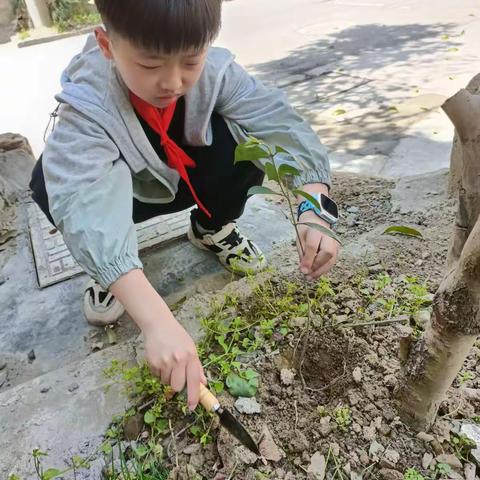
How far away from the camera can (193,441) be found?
1236mm

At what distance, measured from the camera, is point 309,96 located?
4.03 m

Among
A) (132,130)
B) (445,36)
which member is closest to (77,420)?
(132,130)

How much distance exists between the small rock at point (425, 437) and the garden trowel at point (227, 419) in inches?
15.4

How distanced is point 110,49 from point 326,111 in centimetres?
265

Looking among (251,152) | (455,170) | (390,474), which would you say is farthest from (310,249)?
(455,170)

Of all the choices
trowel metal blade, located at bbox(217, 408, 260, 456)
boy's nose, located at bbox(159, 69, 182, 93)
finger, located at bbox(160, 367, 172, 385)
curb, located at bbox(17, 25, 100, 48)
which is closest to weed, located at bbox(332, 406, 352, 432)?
trowel metal blade, located at bbox(217, 408, 260, 456)

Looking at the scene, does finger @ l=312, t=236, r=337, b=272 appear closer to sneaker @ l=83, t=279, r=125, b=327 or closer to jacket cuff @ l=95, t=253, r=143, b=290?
jacket cuff @ l=95, t=253, r=143, b=290

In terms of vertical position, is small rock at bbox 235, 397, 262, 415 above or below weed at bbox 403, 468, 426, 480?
above

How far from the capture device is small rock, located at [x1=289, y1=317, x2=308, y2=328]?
1471 mm

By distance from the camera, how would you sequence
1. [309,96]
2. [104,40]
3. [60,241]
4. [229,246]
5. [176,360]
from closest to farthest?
[176,360], [104,40], [229,246], [60,241], [309,96]

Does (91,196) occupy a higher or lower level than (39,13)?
higher

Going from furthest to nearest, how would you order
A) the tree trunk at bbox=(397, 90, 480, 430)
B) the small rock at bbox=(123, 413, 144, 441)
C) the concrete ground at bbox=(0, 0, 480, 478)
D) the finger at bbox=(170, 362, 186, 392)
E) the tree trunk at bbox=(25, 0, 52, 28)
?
the tree trunk at bbox=(25, 0, 52, 28) → the concrete ground at bbox=(0, 0, 480, 478) → the small rock at bbox=(123, 413, 144, 441) → the finger at bbox=(170, 362, 186, 392) → the tree trunk at bbox=(397, 90, 480, 430)

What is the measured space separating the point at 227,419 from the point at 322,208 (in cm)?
64

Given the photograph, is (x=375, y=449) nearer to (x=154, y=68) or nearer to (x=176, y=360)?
(x=176, y=360)
